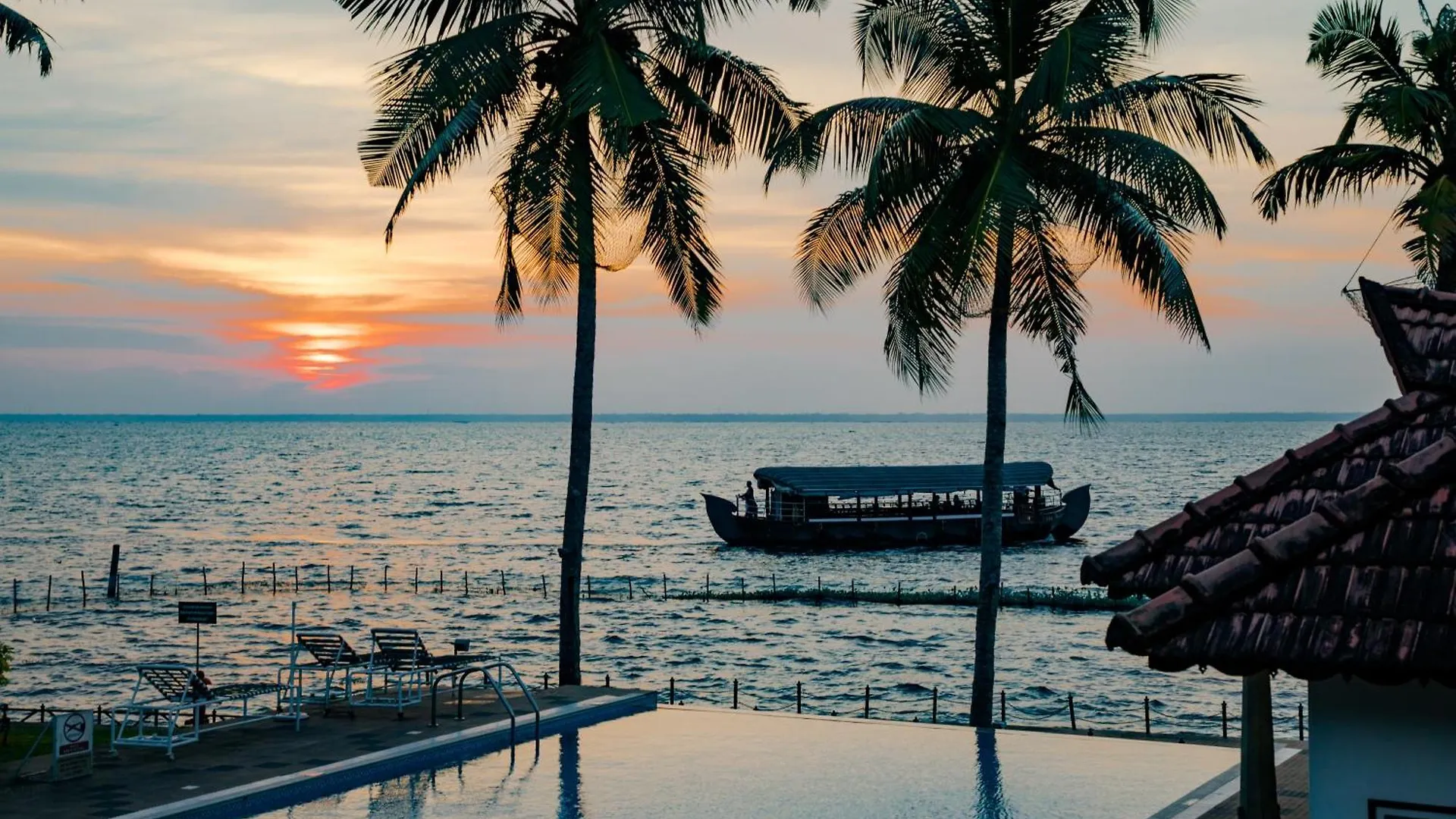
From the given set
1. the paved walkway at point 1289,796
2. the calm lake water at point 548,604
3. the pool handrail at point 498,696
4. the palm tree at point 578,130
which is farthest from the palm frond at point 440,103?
the calm lake water at point 548,604

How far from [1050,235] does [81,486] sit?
148 meters

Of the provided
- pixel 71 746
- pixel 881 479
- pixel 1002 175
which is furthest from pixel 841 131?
pixel 881 479

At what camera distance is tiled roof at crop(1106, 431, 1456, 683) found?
589cm

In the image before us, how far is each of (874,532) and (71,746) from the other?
219 ft

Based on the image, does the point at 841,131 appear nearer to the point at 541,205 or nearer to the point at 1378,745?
the point at 541,205

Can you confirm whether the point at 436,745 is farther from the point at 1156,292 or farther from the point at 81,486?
the point at 81,486

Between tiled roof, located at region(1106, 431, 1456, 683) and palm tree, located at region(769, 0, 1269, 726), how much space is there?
11845mm

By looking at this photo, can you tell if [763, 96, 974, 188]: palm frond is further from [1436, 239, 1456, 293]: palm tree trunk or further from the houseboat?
the houseboat

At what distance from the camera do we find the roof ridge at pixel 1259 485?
754 cm

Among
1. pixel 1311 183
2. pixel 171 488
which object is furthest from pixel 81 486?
pixel 1311 183

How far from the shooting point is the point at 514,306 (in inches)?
946

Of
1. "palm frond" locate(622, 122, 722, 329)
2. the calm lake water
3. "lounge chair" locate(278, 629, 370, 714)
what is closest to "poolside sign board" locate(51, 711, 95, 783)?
"lounge chair" locate(278, 629, 370, 714)

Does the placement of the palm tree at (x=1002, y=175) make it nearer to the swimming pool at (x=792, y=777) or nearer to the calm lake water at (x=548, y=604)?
the swimming pool at (x=792, y=777)

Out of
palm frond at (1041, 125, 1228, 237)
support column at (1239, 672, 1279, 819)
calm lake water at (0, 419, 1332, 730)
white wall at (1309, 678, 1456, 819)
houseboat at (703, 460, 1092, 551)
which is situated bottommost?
calm lake water at (0, 419, 1332, 730)
